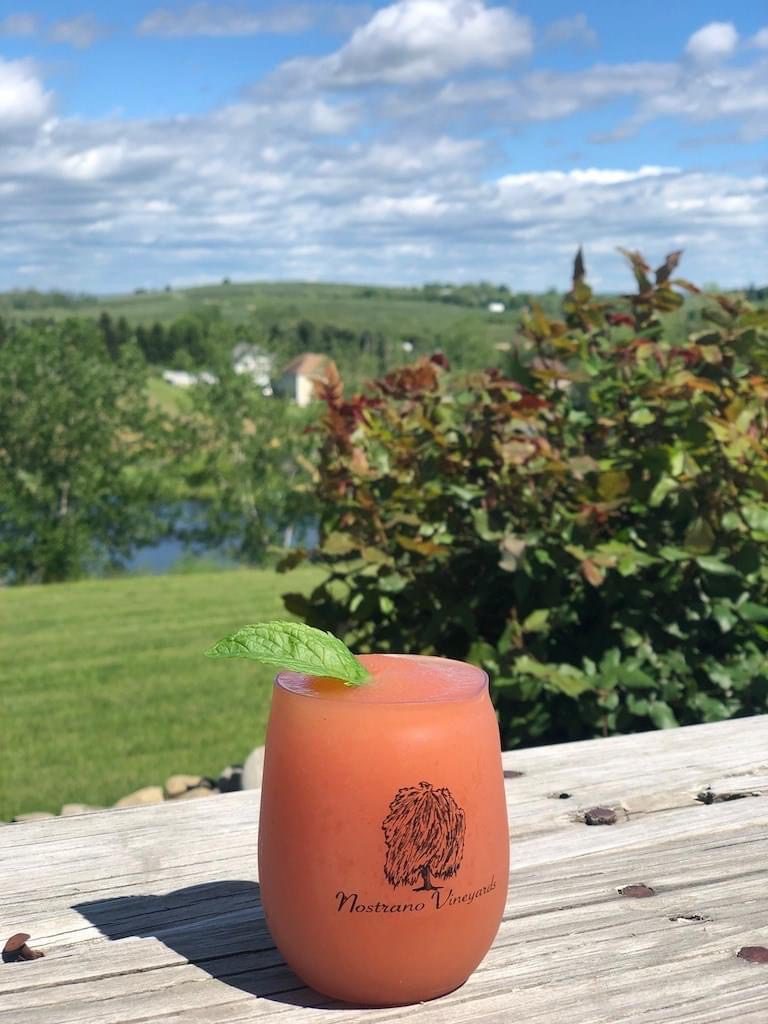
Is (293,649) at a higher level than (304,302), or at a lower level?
lower

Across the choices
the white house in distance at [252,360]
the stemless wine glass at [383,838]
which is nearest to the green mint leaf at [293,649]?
the stemless wine glass at [383,838]

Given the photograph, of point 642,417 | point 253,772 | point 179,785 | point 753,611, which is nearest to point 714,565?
point 753,611

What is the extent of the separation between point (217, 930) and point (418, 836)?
37 centimetres

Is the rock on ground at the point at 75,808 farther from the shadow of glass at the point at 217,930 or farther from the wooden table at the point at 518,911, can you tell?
the shadow of glass at the point at 217,930

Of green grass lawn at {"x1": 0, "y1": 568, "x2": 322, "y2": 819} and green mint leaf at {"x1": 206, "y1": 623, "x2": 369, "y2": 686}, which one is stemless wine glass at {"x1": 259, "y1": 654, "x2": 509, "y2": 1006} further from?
green grass lawn at {"x1": 0, "y1": 568, "x2": 322, "y2": 819}

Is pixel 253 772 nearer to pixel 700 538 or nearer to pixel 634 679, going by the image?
pixel 634 679

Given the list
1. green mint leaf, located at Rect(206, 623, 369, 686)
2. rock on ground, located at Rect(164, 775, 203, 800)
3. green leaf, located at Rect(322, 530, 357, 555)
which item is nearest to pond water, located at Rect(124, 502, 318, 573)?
rock on ground, located at Rect(164, 775, 203, 800)

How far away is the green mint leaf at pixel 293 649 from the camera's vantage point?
101cm

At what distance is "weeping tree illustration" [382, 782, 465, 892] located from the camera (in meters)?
0.98

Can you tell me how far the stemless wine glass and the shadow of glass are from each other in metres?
0.06

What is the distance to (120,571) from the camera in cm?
2347

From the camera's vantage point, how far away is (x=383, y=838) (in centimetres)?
99

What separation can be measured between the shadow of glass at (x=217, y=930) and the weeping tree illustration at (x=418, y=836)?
0.55ft

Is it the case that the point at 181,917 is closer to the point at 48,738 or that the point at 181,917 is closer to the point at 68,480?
the point at 48,738
